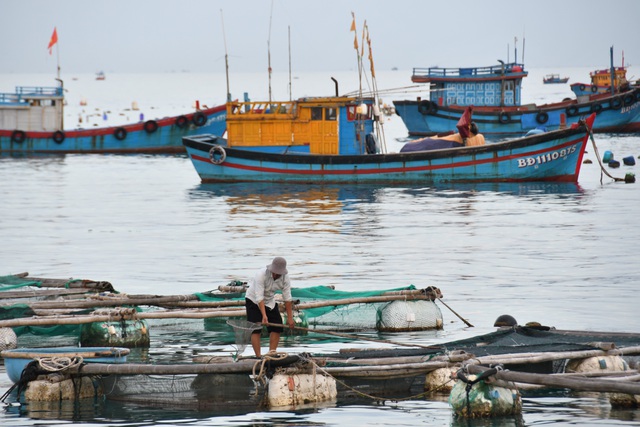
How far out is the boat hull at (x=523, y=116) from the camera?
57.4 m

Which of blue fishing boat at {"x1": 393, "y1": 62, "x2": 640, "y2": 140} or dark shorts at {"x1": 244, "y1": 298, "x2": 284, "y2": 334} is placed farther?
blue fishing boat at {"x1": 393, "y1": 62, "x2": 640, "y2": 140}

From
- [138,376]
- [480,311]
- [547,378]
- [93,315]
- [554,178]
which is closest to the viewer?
[547,378]

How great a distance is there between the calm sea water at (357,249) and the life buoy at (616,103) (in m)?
18.8

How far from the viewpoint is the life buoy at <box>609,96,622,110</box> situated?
60.3 m

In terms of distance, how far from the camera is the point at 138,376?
1089cm

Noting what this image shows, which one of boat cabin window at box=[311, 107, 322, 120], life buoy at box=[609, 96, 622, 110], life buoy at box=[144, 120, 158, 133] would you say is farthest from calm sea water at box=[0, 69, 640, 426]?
life buoy at box=[609, 96, 622, 110]

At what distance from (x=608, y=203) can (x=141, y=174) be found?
21.5m

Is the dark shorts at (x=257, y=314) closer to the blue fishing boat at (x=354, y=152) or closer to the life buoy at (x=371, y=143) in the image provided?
the blue fishing boat at (x=354, y=152)

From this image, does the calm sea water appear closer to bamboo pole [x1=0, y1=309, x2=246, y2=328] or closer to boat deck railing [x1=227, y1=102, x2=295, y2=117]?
bamboo pole [x1=0, y1=309, x2=246, y2=328]

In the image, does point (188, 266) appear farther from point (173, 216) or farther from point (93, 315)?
point (173, 216)

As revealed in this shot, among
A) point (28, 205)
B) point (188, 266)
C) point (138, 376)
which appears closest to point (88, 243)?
point (188, 266)

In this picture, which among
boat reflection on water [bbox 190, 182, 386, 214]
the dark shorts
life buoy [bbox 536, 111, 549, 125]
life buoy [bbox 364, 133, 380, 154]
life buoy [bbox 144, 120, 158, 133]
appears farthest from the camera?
life buoy [bbox 536, 111, 549, 125]

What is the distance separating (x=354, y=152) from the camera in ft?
119

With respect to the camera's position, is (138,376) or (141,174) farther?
(141,174)
